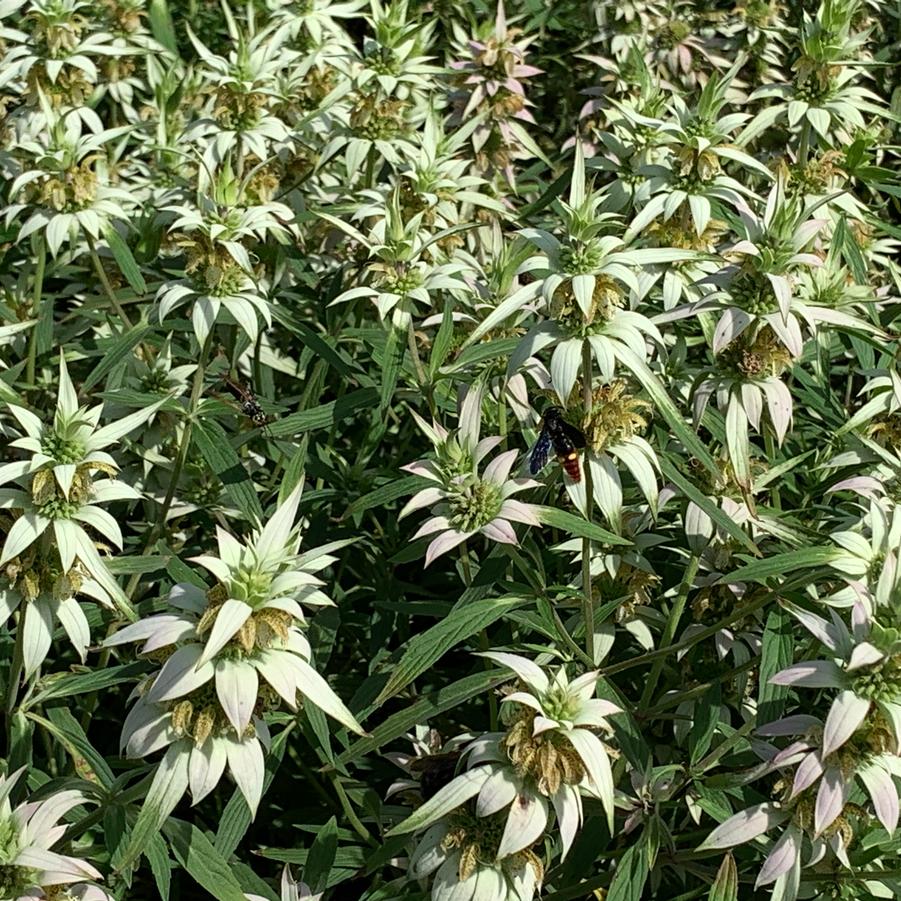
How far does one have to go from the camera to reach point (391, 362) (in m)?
2.69

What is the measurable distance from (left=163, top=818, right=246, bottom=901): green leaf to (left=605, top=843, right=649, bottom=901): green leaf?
70cm

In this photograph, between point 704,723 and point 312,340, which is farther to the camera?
point 312,340

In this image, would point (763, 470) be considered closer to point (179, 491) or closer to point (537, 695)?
point (537, 695)

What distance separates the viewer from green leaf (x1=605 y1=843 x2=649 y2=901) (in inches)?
82.4

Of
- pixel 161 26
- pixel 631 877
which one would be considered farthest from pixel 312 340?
pixel 161 26

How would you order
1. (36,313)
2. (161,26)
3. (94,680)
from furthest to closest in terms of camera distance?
1. (161,26)
2. (36,313)
3. (94,680)

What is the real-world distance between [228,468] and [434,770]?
0.90 meters

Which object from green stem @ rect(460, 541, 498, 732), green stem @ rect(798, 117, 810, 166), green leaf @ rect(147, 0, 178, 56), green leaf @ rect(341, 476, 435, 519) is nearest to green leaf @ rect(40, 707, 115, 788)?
green leaf @ rect(341, 476, 435, 519)

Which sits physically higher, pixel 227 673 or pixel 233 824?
pixel 227 673

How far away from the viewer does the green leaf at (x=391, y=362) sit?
263cm

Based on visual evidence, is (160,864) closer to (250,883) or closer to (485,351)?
(250,883)

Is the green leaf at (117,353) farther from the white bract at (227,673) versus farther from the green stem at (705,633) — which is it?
the green stem at (705,633)

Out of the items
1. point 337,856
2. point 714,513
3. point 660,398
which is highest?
point 660,398

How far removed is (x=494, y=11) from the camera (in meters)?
5.43
